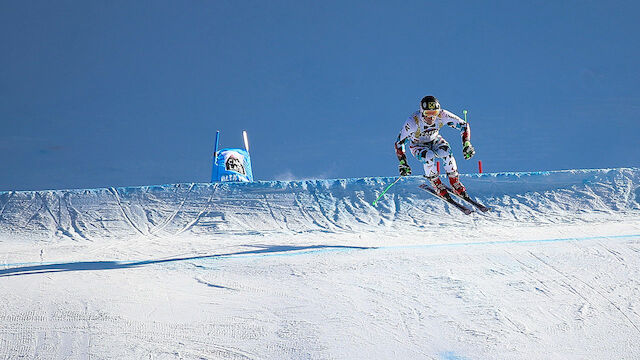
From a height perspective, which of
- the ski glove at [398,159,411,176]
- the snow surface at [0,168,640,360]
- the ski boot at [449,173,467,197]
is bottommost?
the snow surface at [0,168,640,360]

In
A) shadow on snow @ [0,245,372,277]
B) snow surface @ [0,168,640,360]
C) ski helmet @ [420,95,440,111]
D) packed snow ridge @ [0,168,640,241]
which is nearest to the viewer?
snow surface @ [0,168,640,360]

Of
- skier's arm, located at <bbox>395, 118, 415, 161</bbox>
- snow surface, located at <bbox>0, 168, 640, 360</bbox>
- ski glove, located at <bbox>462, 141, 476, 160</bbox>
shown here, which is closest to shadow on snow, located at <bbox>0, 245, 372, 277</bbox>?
snow surface, located at <bbox>0, 168, 640, 360</bbox>

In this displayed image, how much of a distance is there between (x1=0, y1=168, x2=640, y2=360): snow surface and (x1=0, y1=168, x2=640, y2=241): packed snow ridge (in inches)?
1.0

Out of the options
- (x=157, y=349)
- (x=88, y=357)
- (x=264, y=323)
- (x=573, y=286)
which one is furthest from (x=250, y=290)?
(x=573, y=286)

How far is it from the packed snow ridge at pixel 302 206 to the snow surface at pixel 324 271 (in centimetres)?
2

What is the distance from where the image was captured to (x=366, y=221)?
7.05 metres

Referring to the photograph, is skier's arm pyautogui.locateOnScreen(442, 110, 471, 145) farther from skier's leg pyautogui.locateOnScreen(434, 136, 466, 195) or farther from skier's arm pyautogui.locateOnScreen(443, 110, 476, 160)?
skier's leg pyautogui.locateOnScreen(434, 136, 466, 195)

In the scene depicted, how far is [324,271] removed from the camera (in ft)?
15.0

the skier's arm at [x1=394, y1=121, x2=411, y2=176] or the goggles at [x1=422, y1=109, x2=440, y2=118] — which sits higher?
the goggles at [x1=422, y1=109, x2=440, y2=118]

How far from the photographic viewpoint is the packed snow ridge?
22.7ft

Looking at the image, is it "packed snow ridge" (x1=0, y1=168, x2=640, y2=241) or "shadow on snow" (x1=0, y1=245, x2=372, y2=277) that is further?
"packed snow ridge" (x1=0, y1=168, x2=640, y2=241)

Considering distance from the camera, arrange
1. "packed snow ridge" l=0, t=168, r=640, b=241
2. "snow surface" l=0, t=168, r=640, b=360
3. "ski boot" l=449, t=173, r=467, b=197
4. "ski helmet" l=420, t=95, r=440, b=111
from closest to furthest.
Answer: "snow surface" l=0, t=168, r=640, b=360 → "ski helmet" l=420, t=95, r=440, b=111 → "ski boot" l=449, t=173, r=467, b=197 → "packed snow ridge" l=0, t=168, r=640, b=241

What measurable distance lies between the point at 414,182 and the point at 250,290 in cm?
399

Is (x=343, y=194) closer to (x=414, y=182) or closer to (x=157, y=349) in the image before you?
(x=414, y=182)
